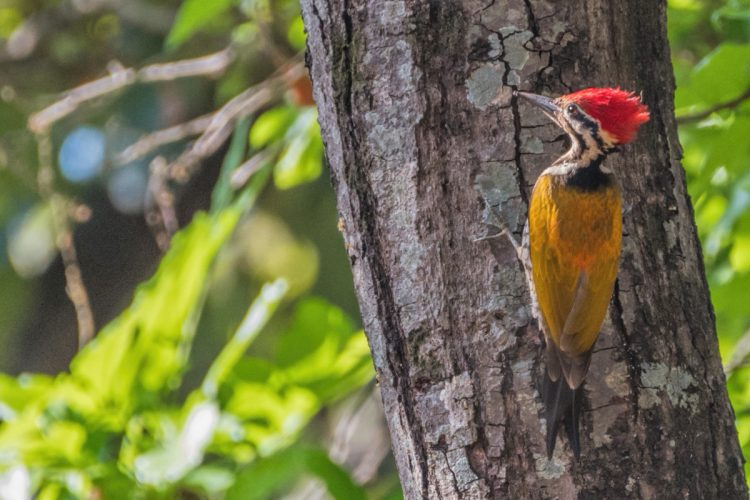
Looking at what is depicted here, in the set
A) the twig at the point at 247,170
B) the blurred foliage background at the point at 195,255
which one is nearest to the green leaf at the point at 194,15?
the blurred foliage background at the point at 195,255

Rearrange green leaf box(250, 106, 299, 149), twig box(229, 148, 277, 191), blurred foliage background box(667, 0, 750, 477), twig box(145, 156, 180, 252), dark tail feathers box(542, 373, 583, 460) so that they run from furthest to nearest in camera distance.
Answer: twig box(145, 156, 180, 252) → twig box(229, 148, 277, 191) → green leaf box(250, 106, 299, 149) → blurred foliage background box(667, 0, 750, 477) → dark tail feathers box(542, 373, 583, 460)

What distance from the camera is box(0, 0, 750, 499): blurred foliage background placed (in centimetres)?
295

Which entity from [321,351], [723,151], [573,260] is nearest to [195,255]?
[321,351]

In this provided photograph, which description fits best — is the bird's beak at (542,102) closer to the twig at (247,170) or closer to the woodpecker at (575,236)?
the woodpecker at (575,236)

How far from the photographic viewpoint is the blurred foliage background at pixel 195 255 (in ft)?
9.66

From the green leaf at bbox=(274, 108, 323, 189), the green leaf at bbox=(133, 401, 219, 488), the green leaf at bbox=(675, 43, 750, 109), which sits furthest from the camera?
the green leaf at bbox=(274, 108, 323, 189)

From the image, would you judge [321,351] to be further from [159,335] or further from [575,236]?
[575,236]

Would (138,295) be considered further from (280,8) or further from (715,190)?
(715,190)

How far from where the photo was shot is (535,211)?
2.10m

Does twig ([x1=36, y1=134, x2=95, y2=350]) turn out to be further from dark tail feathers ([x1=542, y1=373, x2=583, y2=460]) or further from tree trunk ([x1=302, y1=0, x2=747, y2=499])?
dark tail feathers ([x1=542, y1=373, x2=583, y2=460])

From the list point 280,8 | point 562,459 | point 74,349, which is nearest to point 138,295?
point 280,8

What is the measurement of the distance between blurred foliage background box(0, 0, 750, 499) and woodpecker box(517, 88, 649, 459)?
1.60 feet

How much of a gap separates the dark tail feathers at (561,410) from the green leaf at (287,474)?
1042mm

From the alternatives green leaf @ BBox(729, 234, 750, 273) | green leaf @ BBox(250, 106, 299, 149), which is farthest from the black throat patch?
green leaf @ BBox(250, 106, 299, 149)
